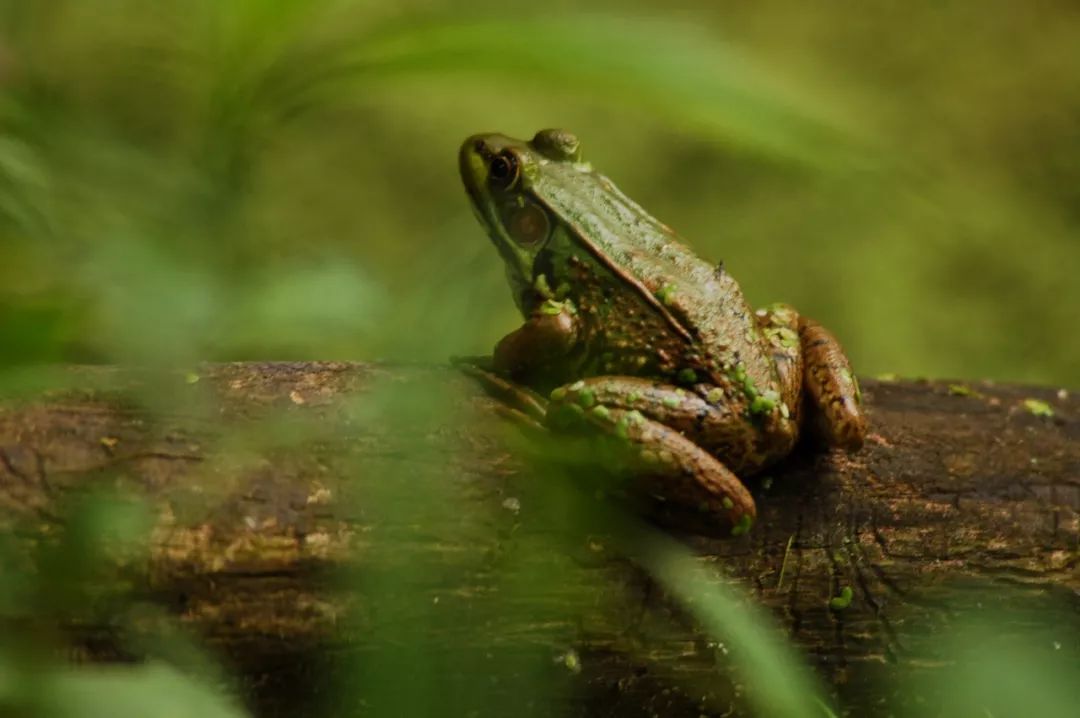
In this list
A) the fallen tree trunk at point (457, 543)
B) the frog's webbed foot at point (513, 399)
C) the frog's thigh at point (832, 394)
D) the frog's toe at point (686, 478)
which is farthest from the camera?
the frog's thigh at point (832, 394)

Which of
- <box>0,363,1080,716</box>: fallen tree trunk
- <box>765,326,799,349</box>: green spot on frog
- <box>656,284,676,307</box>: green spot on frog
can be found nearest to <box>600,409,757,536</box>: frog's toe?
<box>0,363,1080,716</box>: fallen tree trunk

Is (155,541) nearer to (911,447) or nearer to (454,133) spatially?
(911,447)

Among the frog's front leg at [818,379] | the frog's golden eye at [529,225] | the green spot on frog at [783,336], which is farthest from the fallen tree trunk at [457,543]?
the frog's golden eye at [529,225]

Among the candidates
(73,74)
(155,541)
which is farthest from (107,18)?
(155,541)

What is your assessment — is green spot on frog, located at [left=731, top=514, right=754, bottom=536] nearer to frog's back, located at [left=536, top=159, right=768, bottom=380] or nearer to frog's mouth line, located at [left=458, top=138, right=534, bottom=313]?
frog's back, located at [left=536, top=159, right=768, bottom=380]

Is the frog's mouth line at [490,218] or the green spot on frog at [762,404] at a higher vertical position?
the frog's mouth line at [490,218]

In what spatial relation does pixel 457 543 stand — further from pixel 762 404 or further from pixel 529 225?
pixel 529 225

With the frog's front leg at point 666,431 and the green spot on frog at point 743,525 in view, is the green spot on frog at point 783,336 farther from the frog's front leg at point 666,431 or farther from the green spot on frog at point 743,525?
the green spot on frog at point 743,525

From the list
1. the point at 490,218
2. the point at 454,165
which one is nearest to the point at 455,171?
the point at 454,165
